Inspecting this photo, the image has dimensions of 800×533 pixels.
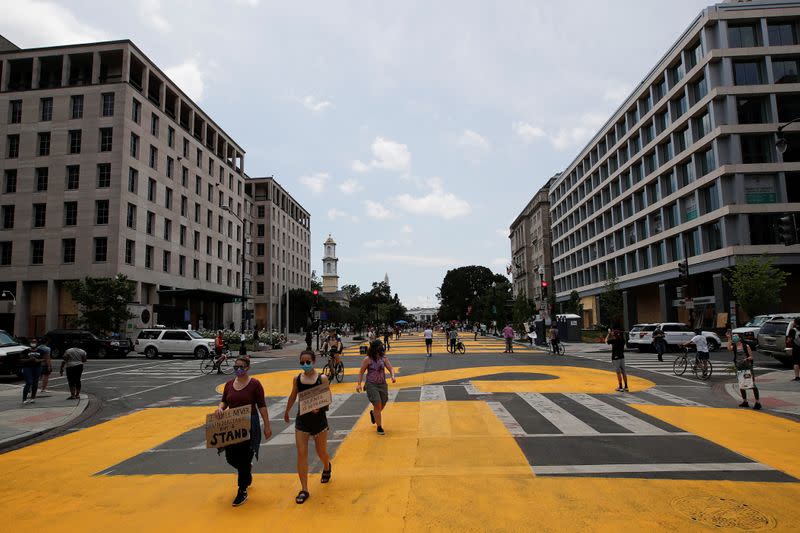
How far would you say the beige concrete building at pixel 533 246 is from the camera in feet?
306

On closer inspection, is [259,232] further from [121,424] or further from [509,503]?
[509,503]

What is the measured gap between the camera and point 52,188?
138 feet

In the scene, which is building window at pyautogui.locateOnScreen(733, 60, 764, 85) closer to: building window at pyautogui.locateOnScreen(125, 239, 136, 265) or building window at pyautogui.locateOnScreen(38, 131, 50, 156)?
building window at pyautogui.locateOnScreen(125, 239, 136, 265)

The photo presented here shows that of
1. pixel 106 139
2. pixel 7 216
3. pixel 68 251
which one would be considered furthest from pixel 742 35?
pixel 7 216

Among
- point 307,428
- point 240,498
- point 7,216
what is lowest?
point 240,498

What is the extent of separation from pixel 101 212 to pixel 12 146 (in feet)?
36.1

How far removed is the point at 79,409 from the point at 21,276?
122 feet

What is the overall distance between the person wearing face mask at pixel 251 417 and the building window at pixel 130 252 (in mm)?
41907

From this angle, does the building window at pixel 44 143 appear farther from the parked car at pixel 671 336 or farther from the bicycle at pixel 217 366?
the parked car at pixel 671 336

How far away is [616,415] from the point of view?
1055 cm

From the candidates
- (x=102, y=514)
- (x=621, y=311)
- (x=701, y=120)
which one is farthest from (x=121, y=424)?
(x=621, y=311)

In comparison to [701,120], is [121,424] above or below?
below

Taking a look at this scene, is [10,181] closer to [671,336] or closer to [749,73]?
[671,336]

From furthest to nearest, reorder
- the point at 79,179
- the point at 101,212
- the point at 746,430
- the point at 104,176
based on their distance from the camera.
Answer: the point at 104,176 < the point at 79,179 < the point at 101,212 < the point at 746,430
